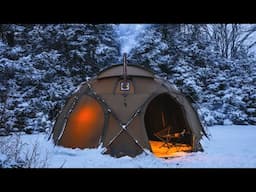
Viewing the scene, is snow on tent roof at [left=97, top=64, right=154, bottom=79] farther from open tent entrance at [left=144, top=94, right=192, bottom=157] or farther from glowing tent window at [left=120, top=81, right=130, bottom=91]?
open tent entrance at [left=144, top=94, right=192, bottom=157]

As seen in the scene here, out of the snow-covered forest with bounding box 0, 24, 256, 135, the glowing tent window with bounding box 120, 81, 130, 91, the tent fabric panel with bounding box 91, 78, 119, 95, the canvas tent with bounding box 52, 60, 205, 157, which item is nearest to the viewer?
the canvas tent with bounding box 52, 60, 205, 157

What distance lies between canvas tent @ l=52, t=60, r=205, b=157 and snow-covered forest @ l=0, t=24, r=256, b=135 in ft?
15.3

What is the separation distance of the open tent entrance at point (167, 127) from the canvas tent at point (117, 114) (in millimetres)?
76

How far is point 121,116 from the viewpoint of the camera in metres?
6.64

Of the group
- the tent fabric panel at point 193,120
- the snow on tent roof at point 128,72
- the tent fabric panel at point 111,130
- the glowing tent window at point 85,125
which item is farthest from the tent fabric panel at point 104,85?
the tent fabric panel at point 193,120

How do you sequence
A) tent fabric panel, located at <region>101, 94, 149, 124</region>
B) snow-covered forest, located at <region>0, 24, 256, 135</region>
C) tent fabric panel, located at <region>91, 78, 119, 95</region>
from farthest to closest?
snow-covered forest, located at <region>0, 24, 256, 135</region>
tent fabric panel, located at <region>91, 78, 119, 95</region>
tent fabric panel, located at <region>101, 94, 149, 124</region>

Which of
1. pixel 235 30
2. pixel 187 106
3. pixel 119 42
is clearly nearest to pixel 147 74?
pixel 187 106

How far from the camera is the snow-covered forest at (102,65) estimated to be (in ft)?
40.1

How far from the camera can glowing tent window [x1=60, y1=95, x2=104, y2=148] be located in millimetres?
6684

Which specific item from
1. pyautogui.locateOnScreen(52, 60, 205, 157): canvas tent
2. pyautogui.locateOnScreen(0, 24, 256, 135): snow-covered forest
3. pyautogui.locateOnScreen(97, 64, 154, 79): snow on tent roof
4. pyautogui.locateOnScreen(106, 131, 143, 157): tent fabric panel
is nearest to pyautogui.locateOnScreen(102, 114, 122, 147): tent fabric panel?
pyautogui.locateOnScreen(52, 60, 205, 157): canvas tent

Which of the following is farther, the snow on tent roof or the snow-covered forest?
the snow-covered forest

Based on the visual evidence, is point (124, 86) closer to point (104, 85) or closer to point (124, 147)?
point (104, 85)
